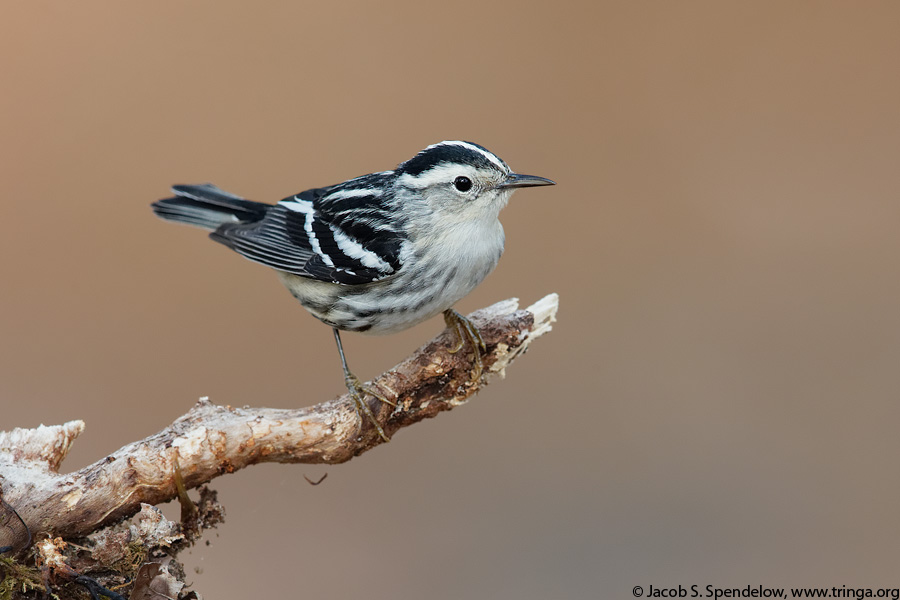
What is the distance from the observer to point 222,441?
3236 mm

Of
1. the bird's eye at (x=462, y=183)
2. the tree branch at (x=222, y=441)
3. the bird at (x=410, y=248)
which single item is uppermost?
the bird's eye at (x=462, y=183)

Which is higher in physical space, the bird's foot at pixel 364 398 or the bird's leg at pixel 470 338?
the bird's leg at pixel 470 338

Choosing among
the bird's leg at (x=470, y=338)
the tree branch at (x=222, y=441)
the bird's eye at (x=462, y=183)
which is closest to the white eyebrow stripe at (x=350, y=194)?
the bird's eye at (x=462, y=183)

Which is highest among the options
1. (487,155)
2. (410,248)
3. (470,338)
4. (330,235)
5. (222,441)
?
(487,155)

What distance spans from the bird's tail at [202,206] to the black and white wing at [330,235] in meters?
0.20

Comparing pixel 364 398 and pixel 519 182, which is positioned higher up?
pixel 519 182

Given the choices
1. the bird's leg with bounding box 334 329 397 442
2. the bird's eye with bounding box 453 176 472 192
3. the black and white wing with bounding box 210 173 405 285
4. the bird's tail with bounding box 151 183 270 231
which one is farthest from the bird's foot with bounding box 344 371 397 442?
the bird's tail with bounding box 151 183 270 231

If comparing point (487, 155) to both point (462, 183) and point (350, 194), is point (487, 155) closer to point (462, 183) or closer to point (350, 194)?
point (462, 183)

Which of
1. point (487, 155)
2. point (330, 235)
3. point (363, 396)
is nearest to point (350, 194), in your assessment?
point (330, 235)

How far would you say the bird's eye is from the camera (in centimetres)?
418

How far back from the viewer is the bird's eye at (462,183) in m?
4.18

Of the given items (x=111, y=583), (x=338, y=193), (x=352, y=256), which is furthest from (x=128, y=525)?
(x=338, y=193)

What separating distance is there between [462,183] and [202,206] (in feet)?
7.09

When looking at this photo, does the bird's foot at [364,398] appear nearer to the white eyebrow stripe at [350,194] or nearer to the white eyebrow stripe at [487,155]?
the white eyebrow stripe at [350,194]
